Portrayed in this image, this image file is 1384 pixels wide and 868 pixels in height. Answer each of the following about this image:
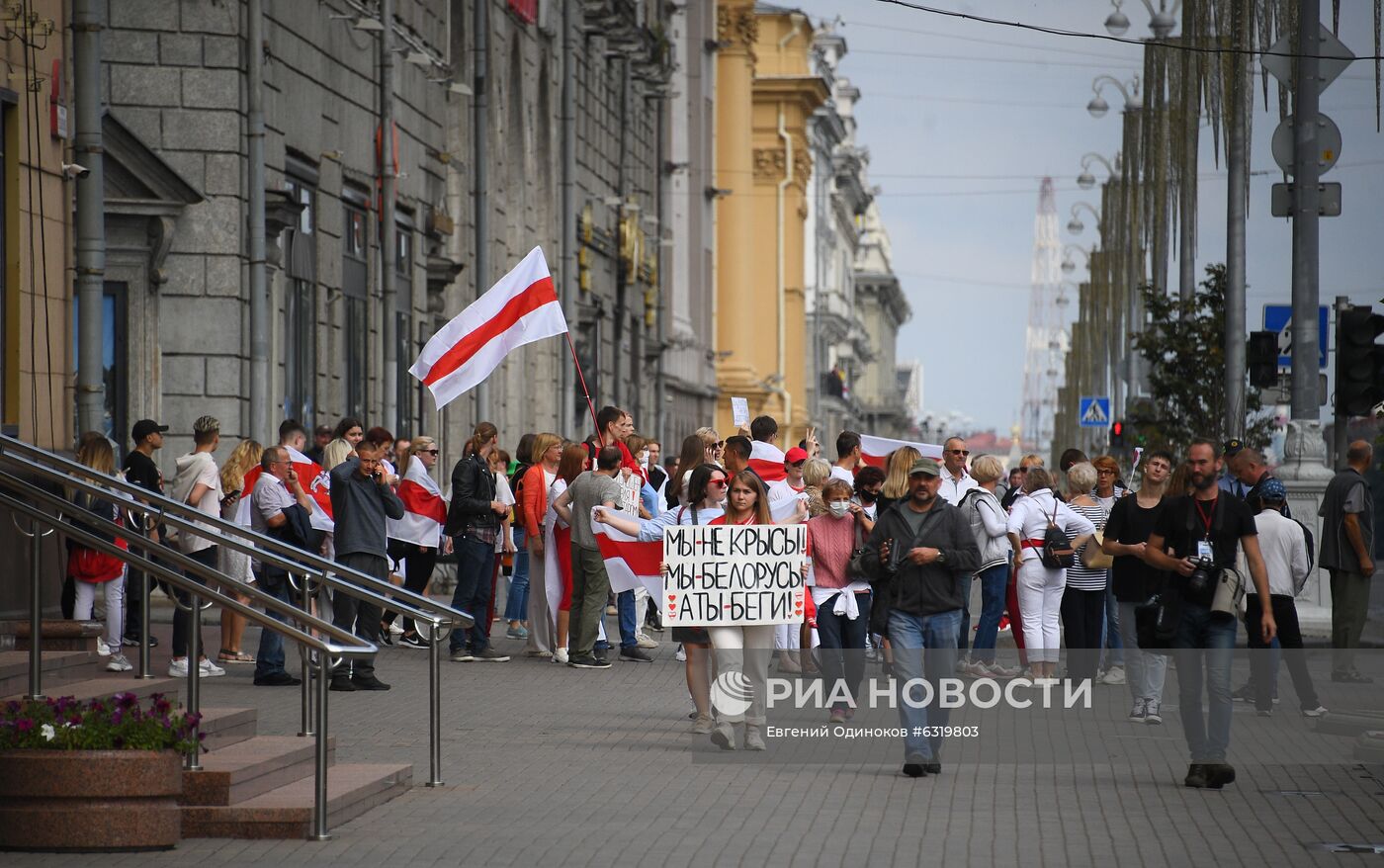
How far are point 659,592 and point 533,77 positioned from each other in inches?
Answer: 1068

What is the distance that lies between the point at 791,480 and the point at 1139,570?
5.11 meters

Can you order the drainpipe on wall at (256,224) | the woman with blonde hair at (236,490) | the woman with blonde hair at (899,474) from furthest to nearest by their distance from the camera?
the drainpipe on wall at (256,224), the woman with blonde hair at (236,490), the woman with blonde hair at (899,474)

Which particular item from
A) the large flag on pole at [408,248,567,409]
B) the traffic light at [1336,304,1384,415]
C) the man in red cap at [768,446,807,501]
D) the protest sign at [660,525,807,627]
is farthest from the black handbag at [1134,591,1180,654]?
the large flag on pole at [408,248,567,409]

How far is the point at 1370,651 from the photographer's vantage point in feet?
68.4

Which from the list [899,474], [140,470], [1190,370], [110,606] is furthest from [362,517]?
[1190,370]

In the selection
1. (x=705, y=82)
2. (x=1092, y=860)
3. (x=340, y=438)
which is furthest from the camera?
(x=705, y=82)

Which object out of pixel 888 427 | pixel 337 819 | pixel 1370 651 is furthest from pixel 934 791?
pixel 888 427

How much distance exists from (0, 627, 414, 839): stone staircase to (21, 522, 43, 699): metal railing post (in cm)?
16

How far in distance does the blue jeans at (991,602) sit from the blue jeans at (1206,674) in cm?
537

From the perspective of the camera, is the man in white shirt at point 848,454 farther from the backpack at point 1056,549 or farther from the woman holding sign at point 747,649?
the woman holding sign at point 747,649

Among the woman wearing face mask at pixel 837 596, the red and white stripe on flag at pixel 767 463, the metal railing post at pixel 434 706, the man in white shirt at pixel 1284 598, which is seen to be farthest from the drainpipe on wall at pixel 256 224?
the metal railing post at pixel 434 706

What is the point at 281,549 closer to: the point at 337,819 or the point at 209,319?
the point at 337,819

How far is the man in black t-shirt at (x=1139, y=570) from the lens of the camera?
1322 centimetres

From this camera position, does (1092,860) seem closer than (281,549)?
Yes
